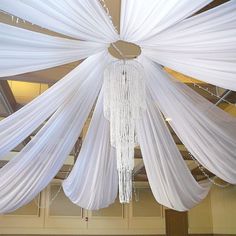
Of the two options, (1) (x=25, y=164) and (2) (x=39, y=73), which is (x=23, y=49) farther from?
(1) (x=25, y=164)

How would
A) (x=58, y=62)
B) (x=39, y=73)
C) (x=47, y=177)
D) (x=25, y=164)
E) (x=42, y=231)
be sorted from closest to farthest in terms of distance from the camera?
(x=58, y=62), (x=39, y=73), (x=25, y=164), (x=47, y=177), (x=42, y=231)

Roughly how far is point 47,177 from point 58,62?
1.42m

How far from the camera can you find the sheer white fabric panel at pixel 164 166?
9.82 ft

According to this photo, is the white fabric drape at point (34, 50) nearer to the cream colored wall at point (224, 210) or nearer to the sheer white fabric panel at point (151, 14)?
the sheer white fabric panel at point (151, 14)

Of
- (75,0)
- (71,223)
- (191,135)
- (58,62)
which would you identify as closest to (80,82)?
(58,62)

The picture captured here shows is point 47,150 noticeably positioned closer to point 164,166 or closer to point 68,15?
point 164,166

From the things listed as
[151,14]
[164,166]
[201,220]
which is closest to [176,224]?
[201,220]

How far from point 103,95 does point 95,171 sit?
3.48 feet

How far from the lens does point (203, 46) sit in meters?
2.08

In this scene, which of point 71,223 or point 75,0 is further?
point 71,223

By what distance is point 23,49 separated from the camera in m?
2.04

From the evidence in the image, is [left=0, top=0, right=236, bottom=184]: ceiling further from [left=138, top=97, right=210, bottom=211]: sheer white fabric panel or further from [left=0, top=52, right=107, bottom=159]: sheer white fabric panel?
[left=138, top=97, right=210, bottom=211]: sheer white fabric panel

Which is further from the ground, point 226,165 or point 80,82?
point 80,82

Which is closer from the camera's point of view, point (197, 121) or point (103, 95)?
point (103, 95)
